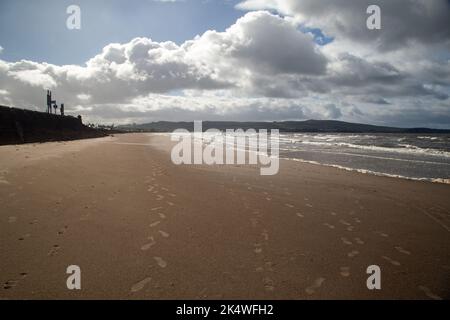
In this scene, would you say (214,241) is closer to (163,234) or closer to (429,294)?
(163,234)

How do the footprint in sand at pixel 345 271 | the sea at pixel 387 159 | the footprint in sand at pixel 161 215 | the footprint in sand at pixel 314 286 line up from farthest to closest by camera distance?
the sea at pixel 387 159, the footprint in sand at pixel 161 215, the footprint in sand at pixel 345 271, the footprint in sand at pixel 314 286

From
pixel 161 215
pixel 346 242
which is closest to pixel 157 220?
pixel 161 215

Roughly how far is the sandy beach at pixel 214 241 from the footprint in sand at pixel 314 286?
13 mm

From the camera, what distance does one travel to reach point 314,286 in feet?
13.6

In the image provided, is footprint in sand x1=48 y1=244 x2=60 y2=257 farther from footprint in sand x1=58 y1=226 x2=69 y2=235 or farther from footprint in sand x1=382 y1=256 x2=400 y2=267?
footprint in sand x1=382 y1=256 x2=400 y2=267

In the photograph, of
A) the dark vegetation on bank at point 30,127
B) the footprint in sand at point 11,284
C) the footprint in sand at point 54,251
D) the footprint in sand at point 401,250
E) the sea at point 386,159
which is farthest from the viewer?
the dark vegetation on bank at point 30,127

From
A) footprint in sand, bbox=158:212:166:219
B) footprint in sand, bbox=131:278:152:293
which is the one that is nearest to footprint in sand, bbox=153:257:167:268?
footprint in sand, bbox=131:278:152:293

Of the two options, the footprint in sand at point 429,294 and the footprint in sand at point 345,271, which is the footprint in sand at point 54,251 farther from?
the footprint in sand at point 429,294

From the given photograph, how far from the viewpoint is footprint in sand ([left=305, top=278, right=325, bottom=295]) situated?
13.2 feet

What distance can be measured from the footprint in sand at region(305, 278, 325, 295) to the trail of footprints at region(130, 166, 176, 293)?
197 cm

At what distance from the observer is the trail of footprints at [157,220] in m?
4.16

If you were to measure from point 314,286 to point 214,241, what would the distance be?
2.00m

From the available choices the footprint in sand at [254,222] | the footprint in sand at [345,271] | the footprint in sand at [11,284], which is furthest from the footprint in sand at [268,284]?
the footprint in sand at [11,284]

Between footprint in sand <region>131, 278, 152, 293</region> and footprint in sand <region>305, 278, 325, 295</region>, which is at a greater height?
footprint in sand <region>131, 278, 152, 293</region>
